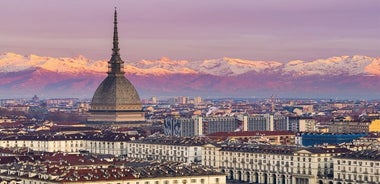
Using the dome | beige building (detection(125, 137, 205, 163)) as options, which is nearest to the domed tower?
the dome

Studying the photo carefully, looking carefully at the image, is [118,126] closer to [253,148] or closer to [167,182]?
[253,148]

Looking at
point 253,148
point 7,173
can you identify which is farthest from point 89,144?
point 7,173

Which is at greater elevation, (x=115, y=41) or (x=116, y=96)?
(x=115, y=41)

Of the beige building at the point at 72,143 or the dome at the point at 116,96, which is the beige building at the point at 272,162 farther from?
the dome at the point at 116,96

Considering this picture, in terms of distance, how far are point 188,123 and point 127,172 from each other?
103m

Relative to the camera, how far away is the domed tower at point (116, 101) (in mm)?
192625

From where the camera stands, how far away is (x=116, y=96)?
193000 mm

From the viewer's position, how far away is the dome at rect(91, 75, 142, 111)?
193 metres

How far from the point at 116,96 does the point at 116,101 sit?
1.18 metres

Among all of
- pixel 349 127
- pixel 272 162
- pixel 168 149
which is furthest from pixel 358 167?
pixel 349 127

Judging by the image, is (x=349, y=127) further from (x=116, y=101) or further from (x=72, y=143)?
(x=72, y=143)

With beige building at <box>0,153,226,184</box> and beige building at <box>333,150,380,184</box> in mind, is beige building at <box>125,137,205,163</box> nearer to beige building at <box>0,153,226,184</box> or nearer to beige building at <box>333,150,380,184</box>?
beige building at <box>333,150,380,184</box>

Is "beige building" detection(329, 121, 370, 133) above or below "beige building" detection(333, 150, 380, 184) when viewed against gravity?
above

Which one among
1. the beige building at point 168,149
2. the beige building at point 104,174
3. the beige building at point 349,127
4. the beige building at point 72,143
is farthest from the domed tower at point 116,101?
the beige building at point 104,174
